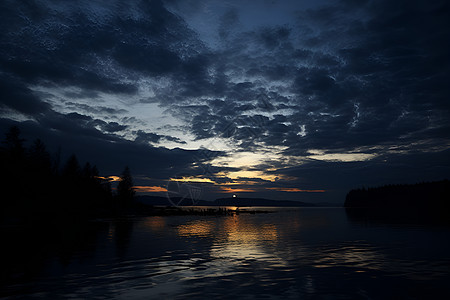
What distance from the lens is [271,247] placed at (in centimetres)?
3078

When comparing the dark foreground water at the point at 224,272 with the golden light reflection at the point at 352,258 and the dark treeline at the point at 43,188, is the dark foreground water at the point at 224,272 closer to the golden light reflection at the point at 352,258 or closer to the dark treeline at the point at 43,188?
the golden light reflection at the point at 352,258

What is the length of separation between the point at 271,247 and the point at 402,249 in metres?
13.0

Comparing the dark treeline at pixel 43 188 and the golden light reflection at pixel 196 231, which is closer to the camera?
the golden light reflection at pixel 196 231

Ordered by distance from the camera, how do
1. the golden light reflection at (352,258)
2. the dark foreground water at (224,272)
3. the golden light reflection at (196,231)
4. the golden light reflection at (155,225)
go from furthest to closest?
the golden light reflection at (155,225)
the golden light reflection at (196,231)
the golden light reflection at (352,258)
the dark foreground water at (224,272)

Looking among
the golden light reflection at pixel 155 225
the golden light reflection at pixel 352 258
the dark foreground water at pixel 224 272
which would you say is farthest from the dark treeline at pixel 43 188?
the golden light reflection at pixel 352 258

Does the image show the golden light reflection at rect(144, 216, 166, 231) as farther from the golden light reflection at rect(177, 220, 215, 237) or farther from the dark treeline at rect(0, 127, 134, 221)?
the dark treeline at rect(0, 127, 134, 221)

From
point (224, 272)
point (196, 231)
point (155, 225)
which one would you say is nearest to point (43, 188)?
point (155, 225)

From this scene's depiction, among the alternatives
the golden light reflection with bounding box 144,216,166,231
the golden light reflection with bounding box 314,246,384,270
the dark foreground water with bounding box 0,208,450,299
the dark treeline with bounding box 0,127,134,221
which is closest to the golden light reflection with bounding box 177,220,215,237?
the golden light reflection with bounding box 144,216,166,231

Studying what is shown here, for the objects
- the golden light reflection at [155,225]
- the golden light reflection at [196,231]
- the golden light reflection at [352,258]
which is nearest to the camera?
the golden light reflection at [352,258]

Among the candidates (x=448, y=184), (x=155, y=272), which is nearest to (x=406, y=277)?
(x=155, y=272)

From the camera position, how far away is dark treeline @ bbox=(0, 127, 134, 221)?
55.0 metres

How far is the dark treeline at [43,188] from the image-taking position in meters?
55.0

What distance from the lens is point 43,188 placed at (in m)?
68.4

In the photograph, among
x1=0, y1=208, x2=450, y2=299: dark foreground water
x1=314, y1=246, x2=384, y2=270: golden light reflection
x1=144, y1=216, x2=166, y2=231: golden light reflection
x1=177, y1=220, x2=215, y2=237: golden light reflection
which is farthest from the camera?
x1=144, y1=216, x2=166, y2=231: golden light reflection
